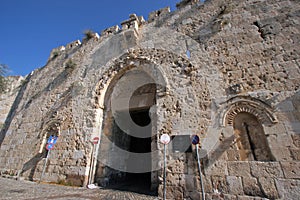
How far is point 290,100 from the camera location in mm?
3428

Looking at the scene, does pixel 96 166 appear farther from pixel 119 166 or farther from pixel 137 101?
pixel 137 101

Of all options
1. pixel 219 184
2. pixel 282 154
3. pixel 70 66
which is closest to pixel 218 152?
pixel 219 184

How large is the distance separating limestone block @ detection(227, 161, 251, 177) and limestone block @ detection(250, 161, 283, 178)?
9cm

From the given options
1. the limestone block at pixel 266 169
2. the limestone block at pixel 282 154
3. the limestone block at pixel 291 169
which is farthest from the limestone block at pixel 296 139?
the limestone block at pixel 266 169

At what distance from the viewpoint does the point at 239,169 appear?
322 centimetres

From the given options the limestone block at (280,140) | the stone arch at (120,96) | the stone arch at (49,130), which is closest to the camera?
the limestone block at (280,140)

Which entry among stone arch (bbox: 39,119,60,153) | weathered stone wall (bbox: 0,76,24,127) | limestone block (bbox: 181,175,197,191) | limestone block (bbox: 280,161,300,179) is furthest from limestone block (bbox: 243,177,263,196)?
weathered stone wall (bbox: 0,76,24,127)

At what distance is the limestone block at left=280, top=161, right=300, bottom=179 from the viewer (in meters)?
2.89

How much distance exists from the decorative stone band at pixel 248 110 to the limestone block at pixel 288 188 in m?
1.19

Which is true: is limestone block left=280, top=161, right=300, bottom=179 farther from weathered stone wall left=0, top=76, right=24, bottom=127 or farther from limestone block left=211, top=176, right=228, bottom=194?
weathered stone wall left=0, top=76, right=24, bottom=127

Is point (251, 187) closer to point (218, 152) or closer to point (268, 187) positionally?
point (268, 187)

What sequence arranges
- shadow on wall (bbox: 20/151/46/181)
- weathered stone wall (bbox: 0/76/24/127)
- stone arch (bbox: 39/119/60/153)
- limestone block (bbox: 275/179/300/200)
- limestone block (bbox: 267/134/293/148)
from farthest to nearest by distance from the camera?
weathered stone wall (bbox: 0/76/24/127) < stone arch (bbox: 39/119/60/153) < shadow on wall (bbox: 20/151/46/181) < limestone block (bbox: 267/134/293/148) < limestone block (bbox: 275/179/300/200)

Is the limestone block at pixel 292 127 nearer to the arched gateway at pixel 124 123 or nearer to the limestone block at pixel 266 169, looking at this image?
the limestone block at pixel 266 169

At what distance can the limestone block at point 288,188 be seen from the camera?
277 centimetres
